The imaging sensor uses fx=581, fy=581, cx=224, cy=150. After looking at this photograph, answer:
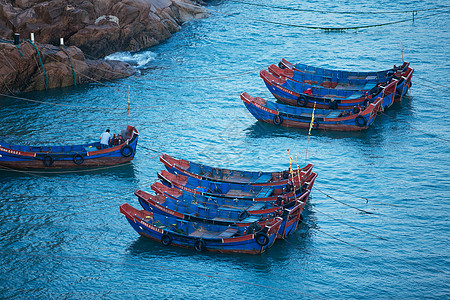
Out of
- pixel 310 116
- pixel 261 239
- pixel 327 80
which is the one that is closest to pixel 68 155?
pixel 261 239

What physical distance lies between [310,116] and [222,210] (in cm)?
1655

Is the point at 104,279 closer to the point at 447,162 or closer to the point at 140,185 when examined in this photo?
the point at 140,185

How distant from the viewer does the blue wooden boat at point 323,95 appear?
46.4 m

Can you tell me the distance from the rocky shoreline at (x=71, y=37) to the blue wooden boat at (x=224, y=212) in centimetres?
2434

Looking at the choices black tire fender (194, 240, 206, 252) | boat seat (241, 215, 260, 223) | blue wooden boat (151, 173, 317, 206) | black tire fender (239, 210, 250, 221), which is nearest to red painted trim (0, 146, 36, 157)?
blue wooden boat (151, 173, 317, 206)

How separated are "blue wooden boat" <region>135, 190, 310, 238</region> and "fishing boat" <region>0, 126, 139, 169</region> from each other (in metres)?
7.36

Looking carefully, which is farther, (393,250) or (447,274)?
(393,250)

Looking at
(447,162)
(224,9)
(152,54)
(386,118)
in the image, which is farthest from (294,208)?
(224,9)

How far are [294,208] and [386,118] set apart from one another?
20.1 metres

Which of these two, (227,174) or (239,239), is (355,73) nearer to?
(227,174)

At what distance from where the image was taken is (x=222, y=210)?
103 feet

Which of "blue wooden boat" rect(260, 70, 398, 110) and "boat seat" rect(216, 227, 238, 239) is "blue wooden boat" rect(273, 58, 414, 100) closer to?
"blue wooden boat" rect(260, 70, 398, 110)

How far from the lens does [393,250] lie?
3053 centimetres

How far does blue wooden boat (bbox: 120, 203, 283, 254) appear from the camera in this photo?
96.4ft
